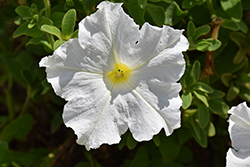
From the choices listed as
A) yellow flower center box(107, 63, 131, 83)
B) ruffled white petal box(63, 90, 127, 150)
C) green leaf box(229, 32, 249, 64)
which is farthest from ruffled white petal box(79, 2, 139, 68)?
green leaf box(229, 32, 249, 64)

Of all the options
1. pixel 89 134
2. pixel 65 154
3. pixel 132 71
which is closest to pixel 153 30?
pixel 132 71

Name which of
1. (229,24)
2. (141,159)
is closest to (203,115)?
(229,24)

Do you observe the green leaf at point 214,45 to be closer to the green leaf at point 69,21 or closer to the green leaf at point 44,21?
the green leaf at point 69,21

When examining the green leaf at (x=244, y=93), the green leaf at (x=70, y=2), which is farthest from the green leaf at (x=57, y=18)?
the green leaf at (x=244, y=93)

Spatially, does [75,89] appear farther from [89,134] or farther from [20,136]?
[20,136]

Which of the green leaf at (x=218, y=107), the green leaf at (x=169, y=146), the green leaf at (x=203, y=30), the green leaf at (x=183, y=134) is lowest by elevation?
the green leaf at (x=169, y=146)

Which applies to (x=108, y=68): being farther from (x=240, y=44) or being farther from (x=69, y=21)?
(x=240, y=44)

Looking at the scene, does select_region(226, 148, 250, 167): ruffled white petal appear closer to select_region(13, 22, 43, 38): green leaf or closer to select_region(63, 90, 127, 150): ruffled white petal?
select_region(63, 90, 127, 150): ruffled white petal
